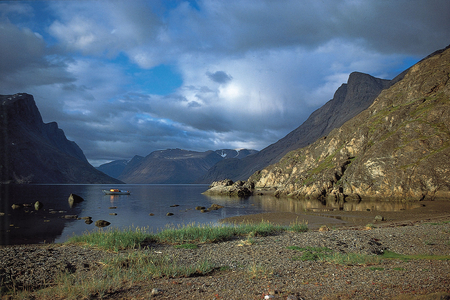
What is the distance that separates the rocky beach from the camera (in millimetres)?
9672

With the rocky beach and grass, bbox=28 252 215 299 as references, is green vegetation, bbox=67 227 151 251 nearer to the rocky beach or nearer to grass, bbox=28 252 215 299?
the rocky beach

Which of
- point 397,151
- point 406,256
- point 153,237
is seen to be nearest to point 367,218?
point 406,256

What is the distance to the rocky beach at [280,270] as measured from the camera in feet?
31.7

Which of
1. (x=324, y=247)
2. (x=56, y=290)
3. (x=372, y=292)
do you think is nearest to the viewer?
(x=372, y=292)

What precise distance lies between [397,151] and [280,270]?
7048 cm

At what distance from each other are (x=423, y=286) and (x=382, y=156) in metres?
72.3

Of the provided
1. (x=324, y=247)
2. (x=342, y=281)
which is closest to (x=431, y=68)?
(x=324, y=247)

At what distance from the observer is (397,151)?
68.4 metres

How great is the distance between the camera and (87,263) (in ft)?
50.8

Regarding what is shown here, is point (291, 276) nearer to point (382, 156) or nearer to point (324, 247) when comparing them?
point (324, 247)

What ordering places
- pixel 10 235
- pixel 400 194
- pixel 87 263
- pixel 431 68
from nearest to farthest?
pixel 87 263
pixel 10 235
pixel 400 194
pixel 431 68

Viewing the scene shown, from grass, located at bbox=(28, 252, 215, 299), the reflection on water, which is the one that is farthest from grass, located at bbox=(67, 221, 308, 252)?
the reflection on water

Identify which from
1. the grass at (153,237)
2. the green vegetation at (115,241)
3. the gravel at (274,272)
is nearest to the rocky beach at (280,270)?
the gravel at (274,272)

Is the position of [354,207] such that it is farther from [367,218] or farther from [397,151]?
[397,151]
